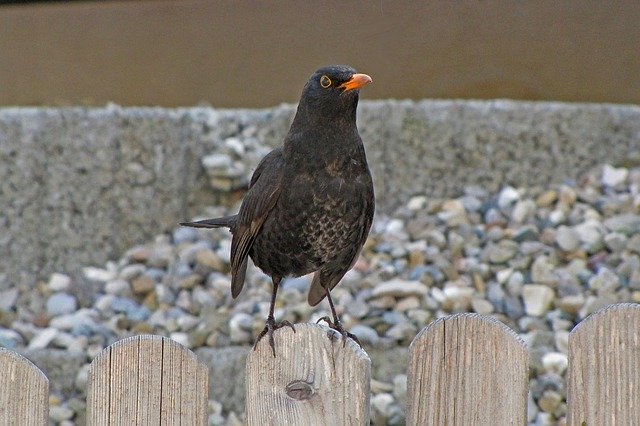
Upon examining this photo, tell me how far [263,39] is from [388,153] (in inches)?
60.3

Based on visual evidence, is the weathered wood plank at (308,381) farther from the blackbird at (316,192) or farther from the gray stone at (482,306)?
the gray stone at (482,306)

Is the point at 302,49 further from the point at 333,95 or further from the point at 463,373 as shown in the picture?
the point at 463,373

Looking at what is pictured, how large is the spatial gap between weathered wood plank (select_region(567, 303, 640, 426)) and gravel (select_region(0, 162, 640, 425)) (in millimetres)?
2287

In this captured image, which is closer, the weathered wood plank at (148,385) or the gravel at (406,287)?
the weathered wood plank at (148,385)

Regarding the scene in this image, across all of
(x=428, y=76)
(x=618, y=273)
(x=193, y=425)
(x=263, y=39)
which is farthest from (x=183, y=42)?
(x=193, y=425)

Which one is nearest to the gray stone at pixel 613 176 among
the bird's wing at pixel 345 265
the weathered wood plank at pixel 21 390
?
the bird's wing at pixel 345 265

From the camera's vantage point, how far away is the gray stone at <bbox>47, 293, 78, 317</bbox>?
17.0 ft

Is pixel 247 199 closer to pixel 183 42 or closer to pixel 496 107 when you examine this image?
pixel 496 107

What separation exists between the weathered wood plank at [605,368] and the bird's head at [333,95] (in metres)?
1.37

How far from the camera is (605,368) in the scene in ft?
6.75

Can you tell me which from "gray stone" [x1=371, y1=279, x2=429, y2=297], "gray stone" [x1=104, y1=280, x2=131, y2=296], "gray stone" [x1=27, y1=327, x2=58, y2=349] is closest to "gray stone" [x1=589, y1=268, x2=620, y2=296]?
"gray stone" [x1=371, y1=279, x2=429, y2=297]

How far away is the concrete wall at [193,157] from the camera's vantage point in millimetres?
5684

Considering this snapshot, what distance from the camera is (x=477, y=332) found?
208 cm

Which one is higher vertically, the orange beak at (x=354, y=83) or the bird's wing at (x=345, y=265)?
the orange beak at (x=354, y=83)
